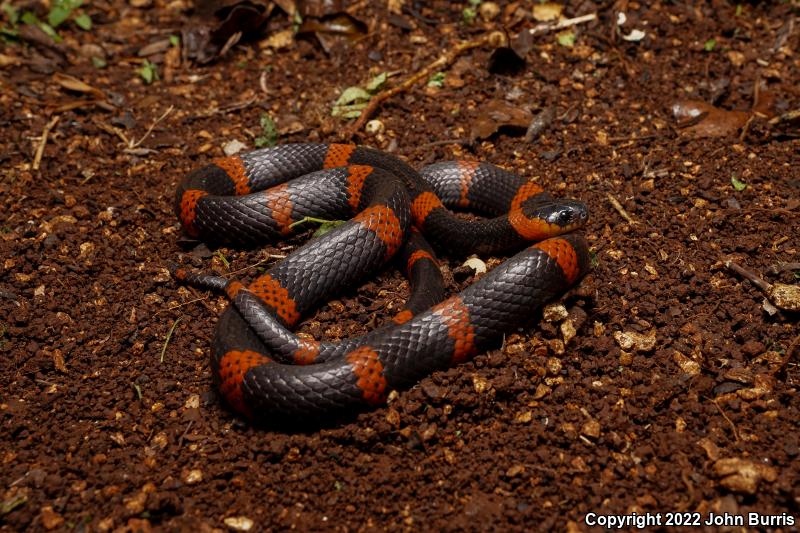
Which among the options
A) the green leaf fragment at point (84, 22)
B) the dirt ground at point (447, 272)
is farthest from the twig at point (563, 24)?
the green leaf fragment at point (84, 22)

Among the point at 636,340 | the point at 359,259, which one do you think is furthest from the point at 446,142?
the point at 636,340

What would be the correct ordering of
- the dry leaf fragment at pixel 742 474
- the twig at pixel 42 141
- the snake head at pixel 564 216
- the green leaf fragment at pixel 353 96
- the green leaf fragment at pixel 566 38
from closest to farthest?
1. the dry leaf fragment at pixel 742 474
2. the snake head at pixel 564 216
3. the twig at pixel 42 141
4. the green leaf fragment at pixel 353 96
5. the green leaf fragment at pixel 566 38

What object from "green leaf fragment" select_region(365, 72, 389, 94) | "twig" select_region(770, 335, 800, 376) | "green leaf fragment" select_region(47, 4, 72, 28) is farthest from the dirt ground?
"green leaf fragment" select_region(365, 72, 389, 94)

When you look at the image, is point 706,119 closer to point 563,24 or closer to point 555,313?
point 563,24

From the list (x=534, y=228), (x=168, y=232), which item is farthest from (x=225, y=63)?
(x=534, y=228)

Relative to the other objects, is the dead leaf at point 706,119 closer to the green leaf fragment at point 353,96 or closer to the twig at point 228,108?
the green leaf fragment at point 353,96
